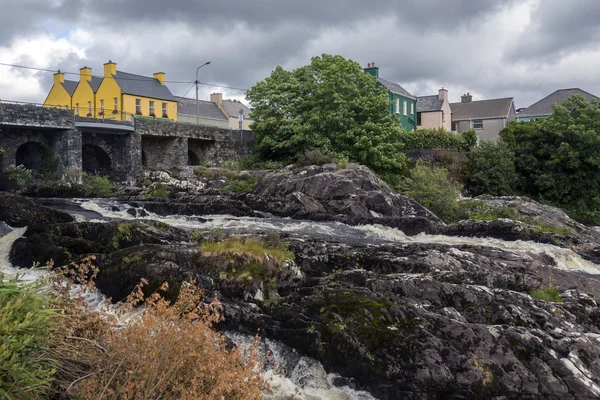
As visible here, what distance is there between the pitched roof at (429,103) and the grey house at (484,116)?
176 inches

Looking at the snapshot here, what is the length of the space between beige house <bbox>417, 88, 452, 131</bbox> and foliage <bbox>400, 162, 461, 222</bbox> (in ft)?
88.6

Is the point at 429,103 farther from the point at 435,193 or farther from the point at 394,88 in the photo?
the point at 435,193

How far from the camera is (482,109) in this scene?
2341 inches

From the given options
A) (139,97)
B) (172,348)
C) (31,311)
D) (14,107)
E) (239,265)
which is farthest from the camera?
(139,97)

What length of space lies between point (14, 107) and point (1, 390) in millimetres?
28659

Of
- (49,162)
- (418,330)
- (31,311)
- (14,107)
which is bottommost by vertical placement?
(418,330)

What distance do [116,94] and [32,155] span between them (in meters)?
14.5

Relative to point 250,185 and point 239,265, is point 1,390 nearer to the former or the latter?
point 239,265

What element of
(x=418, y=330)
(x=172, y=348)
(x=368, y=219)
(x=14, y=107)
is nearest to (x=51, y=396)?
(x=172, y=348)

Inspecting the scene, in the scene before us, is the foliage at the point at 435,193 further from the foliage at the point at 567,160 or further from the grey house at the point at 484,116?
the grey house at the point at 484,116

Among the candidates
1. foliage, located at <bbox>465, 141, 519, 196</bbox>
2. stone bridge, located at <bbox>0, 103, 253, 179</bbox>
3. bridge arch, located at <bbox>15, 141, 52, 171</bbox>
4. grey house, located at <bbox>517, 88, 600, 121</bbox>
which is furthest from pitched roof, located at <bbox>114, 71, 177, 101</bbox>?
grey house, located at <bbox>517, 88, 600, 121</bbox>

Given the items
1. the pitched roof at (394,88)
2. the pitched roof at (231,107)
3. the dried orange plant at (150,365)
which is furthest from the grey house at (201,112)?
the dried orange plant at (150,365)

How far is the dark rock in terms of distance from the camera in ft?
51.2

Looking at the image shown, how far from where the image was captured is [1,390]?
12.3 feet
